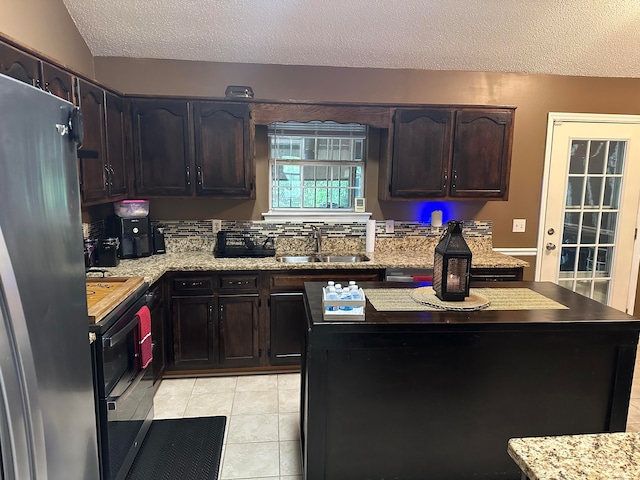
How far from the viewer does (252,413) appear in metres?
2.88

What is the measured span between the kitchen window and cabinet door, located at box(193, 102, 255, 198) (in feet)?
1.41

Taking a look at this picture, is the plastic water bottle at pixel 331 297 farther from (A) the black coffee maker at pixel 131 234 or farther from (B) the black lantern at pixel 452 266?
(A) the black coffee maker at pixel 131 234

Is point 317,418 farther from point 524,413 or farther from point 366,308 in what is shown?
point 524,413

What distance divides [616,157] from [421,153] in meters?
1.97

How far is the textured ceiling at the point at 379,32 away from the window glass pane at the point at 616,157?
2.22 ft

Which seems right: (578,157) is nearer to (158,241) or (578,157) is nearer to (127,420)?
(158,241)

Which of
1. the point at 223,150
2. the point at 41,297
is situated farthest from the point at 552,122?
the point at 41,297

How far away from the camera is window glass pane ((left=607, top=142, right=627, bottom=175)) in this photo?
13.2ft

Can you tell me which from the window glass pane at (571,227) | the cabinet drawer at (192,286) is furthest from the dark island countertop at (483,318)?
the window glass pane at (571,227)

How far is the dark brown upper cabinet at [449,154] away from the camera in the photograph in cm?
355

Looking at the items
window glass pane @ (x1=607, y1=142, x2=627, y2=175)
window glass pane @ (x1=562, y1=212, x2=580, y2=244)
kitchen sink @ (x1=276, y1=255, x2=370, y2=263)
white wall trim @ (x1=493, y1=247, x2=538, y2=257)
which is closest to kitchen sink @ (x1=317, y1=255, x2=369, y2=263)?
kitchen sink @ (x1=276, y1=255, x2=370, y2=263)

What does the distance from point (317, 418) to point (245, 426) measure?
3.21 ft

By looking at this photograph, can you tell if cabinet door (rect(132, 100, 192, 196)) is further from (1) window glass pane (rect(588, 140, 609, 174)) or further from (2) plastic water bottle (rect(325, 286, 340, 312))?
(1) window glass pane (rect(588, 140, 609, 174))

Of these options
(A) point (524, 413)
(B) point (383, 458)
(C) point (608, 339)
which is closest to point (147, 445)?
(B) point (383, 458)
